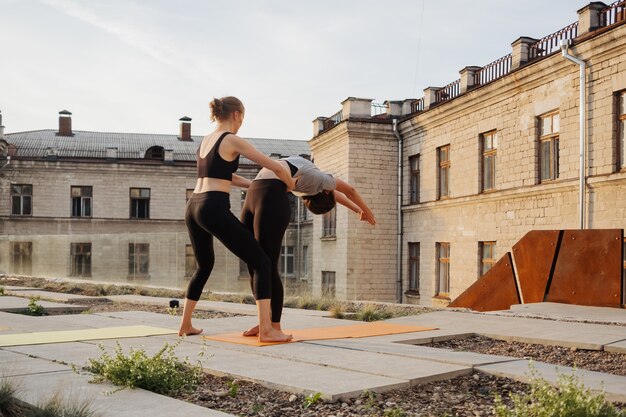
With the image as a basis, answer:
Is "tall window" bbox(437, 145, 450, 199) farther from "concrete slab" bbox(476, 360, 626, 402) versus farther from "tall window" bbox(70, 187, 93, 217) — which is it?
"tall window" bbox(70, 187, 93, 217)

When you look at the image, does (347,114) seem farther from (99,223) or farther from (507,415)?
(507,415)

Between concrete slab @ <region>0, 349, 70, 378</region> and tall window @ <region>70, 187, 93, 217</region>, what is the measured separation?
37176 mm

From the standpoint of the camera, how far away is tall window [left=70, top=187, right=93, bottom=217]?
40062mm

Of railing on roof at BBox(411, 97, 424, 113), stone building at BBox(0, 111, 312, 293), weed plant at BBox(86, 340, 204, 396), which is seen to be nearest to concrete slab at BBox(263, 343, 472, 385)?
weed plant at BBox(86, 340, 204, 396)

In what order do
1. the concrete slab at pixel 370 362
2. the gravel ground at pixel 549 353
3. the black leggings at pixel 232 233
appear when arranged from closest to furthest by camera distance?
the concrete slab at pixel 370 362 < the gravel ground at pixel 549 353 < the black leggings at pixel 232 233

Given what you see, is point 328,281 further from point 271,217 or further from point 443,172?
point 271,217

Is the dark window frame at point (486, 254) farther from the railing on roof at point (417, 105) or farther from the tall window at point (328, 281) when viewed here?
the tall window at point (328, 281)

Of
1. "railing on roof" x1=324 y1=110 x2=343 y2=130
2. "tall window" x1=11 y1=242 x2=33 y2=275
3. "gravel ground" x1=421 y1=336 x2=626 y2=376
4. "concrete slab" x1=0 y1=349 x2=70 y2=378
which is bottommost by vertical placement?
"tall window" x1=11 y1=242 x2=33 y2=275

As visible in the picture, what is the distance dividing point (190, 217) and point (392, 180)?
20588mm

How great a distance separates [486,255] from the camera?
789 inches

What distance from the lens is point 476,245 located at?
2028cm

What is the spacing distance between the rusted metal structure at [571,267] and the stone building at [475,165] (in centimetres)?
576

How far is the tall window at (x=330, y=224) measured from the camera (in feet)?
87.5

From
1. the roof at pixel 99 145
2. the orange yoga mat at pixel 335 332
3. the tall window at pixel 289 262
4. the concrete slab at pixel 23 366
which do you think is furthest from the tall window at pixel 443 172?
the roof at pixel 99 145
